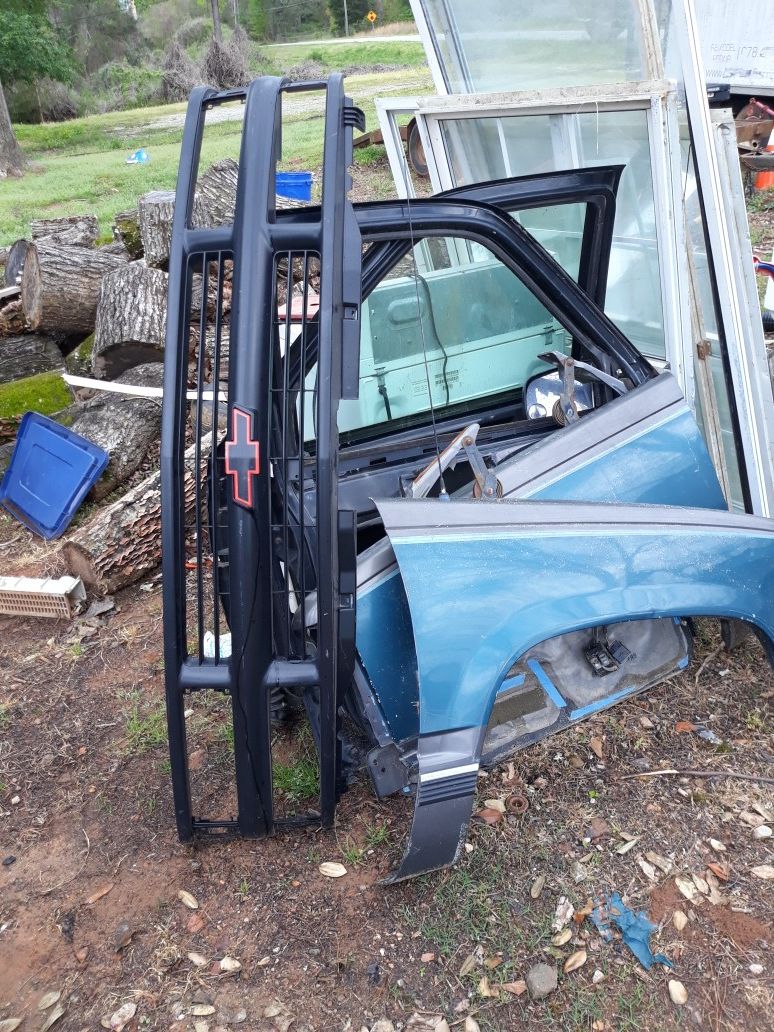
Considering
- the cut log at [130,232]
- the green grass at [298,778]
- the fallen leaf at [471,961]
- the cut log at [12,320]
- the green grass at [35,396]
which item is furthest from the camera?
the cut log at [130,232]

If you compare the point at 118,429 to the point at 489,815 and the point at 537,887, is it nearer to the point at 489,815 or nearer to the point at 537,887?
the point at 489,815

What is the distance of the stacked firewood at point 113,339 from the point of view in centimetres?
422

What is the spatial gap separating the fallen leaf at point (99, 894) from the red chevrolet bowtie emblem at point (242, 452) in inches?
53.7

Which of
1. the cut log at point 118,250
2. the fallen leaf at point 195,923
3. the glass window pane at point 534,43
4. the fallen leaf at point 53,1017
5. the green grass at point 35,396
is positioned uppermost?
the glass window pane at point 534,43

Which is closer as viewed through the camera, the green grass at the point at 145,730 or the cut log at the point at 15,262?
the green grass at the point at 145,730

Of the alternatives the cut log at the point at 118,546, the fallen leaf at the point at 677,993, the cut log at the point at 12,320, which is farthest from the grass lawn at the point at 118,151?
the fallen leaf at the point at 677,993

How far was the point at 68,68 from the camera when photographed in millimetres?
26844

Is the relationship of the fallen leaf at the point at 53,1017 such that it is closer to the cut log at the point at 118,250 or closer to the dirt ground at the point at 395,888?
the dirt ground at the point at 395,888

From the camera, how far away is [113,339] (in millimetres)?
5598

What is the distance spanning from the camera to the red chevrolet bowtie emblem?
6.68 ft

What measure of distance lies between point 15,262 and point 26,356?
141cm

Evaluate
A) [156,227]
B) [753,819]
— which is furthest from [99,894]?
[156,227]

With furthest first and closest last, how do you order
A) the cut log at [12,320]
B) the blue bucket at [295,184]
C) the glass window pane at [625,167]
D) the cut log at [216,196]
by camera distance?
the blue bucket at [295,184] < the cut log at [216,196] < the cut log at [12,320] < the glass window pane at [625,167]

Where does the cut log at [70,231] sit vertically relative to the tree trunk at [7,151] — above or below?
below
